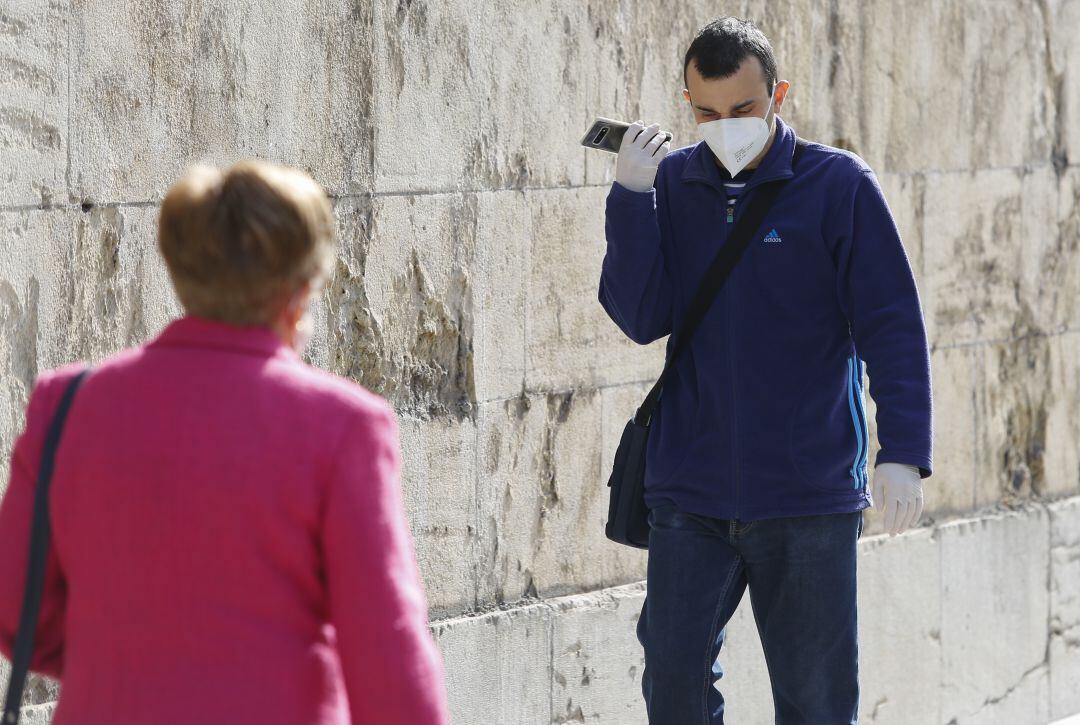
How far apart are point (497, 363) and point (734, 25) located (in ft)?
4.58

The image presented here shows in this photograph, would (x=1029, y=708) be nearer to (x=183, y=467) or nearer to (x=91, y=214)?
(x=91, y=214)

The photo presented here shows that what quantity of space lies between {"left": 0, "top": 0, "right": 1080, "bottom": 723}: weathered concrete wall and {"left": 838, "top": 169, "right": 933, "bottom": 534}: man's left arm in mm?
1335

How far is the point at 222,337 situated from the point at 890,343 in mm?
1776

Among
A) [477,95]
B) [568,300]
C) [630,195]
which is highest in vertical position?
[477,95]

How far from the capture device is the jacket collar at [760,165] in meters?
3.59

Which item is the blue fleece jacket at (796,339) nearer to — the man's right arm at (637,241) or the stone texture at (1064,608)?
the man's right arm at (637,241)

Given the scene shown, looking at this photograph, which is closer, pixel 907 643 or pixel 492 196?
pixel 492 196

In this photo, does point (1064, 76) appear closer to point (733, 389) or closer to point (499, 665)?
point (499, 665)

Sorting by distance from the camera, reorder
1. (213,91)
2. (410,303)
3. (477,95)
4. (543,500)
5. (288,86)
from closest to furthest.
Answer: (213,91) → (288,86) → (410,303) → (477,95) → (543,500)

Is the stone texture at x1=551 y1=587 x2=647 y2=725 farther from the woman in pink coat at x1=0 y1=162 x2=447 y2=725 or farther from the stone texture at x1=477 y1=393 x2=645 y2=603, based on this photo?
the woman in pink coat at x1=0 y1=162 x2=447 y2=725

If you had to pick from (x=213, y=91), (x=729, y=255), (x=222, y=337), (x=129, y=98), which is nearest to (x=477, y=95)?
(x=213, y=91)

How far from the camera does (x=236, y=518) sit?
202 centimetres

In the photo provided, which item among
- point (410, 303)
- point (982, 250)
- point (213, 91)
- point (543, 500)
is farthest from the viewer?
point (982, 250)

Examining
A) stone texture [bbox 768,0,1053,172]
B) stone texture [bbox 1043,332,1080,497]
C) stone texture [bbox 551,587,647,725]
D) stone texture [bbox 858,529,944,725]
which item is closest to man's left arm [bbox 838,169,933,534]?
stone texture [bbox 551,587,647,725]
